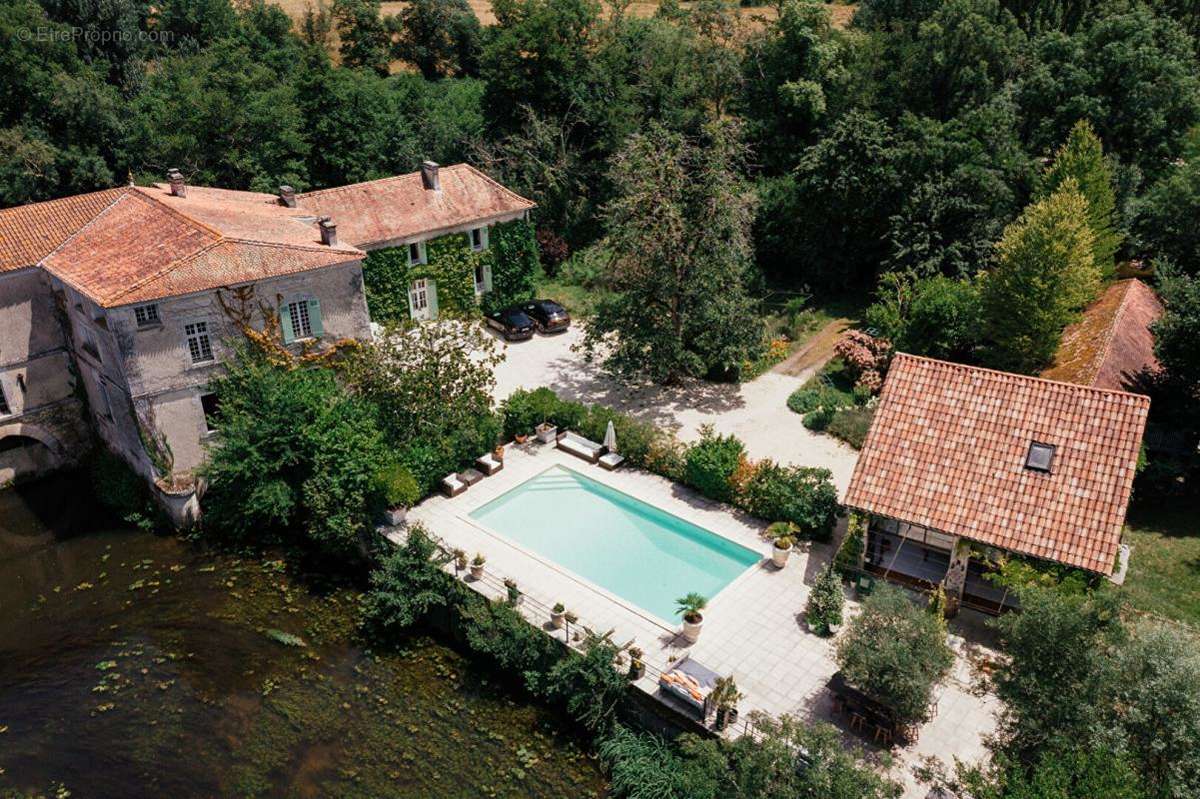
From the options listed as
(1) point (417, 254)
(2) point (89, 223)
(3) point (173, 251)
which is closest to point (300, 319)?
(3) point (173, 251)

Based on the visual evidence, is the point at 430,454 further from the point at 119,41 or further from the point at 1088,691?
the point at 119,41

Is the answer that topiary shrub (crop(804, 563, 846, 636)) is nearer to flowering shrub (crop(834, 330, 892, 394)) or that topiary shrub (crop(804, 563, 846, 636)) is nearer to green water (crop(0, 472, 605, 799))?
green water (crop(0, 472, 605, 799))

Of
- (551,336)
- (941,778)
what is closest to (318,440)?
(551,336)

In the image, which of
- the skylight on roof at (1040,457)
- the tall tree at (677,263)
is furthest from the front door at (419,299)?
the skylight on roof at (1040,457)

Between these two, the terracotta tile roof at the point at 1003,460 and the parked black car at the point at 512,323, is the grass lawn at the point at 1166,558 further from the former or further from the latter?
the parked black car at the point at 512,323

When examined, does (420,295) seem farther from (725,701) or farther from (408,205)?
(725,701)
